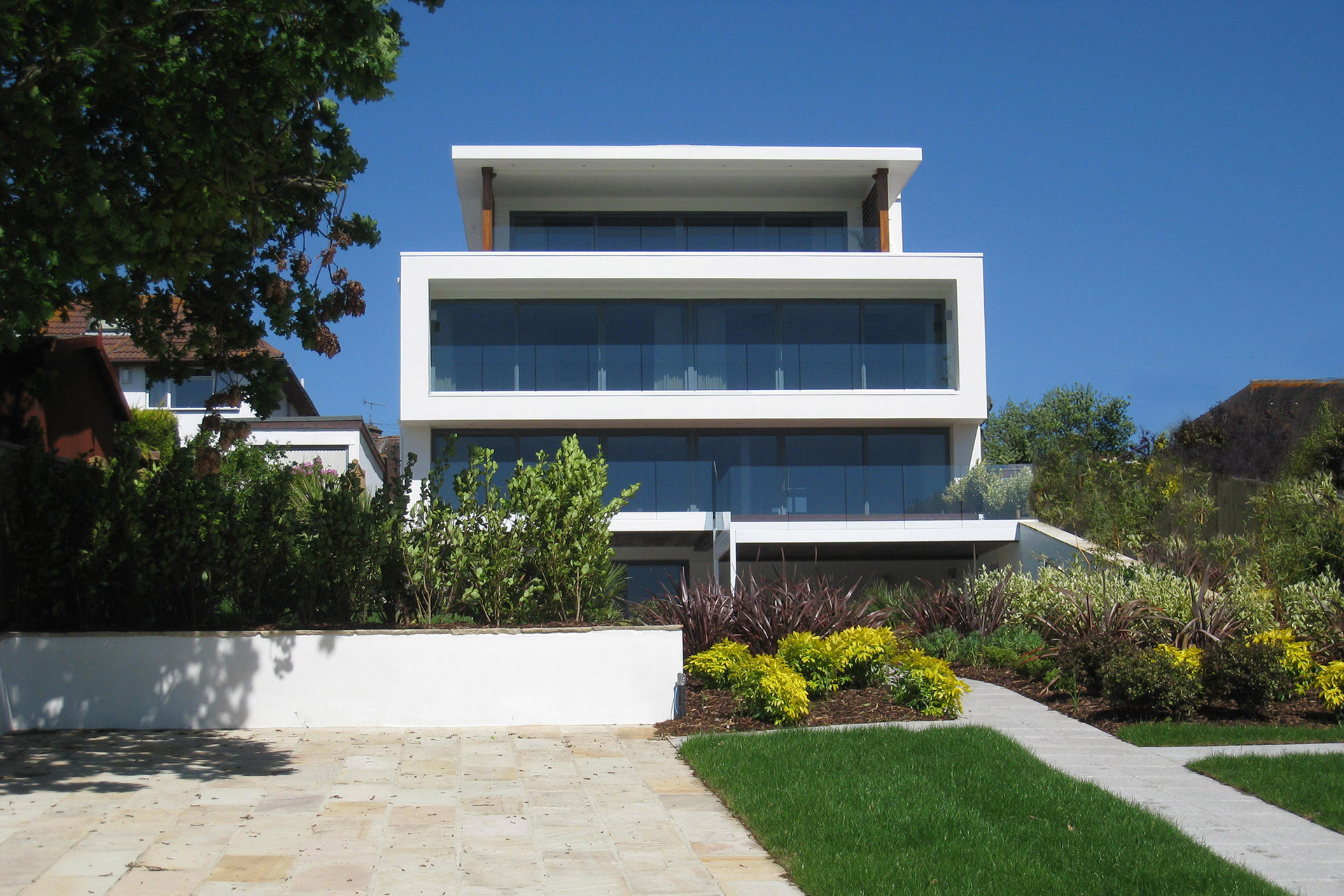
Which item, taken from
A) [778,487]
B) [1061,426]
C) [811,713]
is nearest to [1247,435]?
[1061,426]

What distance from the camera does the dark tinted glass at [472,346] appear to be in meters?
23.7

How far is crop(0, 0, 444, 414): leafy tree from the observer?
7.23 metres

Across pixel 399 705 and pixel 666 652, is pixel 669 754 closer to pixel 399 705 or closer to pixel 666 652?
pixel 666 652

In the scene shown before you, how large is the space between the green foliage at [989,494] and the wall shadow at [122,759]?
15280 millimetres

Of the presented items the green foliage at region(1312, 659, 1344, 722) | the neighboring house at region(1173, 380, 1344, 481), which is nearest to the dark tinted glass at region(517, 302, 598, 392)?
the green foliage at region(1312, 659, 1344, 722)

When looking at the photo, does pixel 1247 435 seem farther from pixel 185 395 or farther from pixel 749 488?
pixel 185 395

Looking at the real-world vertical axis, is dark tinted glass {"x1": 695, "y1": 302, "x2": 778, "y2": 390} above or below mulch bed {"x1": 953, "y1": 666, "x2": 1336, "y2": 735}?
above

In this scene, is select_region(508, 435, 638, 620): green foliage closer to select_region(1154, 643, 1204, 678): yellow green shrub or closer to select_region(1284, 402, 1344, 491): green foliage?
select_region(1154, 643, 1204, 678): yellow green shrub

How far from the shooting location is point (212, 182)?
26.2ft

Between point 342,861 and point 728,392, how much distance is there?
Answer: 18633mm

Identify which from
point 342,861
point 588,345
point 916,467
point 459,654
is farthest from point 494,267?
point 342,861

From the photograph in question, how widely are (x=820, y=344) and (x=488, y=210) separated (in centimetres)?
791

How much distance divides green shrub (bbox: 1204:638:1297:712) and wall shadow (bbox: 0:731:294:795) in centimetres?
780

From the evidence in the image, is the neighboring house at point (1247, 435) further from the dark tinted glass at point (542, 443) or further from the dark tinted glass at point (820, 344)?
the dark tinted glass at point (542, 443)
